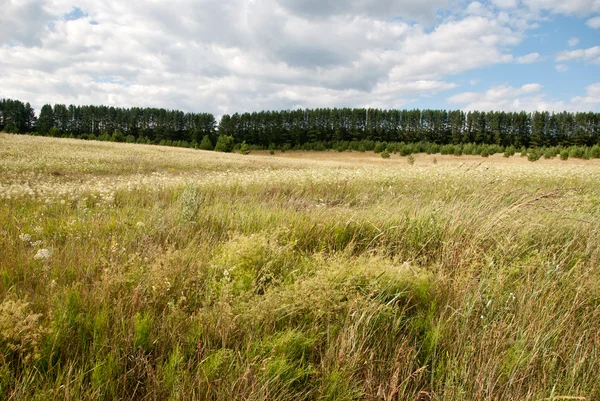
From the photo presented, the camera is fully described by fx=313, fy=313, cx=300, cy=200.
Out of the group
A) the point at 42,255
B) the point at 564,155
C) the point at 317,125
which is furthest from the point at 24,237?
the point at 317,125

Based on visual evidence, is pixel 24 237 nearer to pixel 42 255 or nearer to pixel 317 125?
pixel 42 255

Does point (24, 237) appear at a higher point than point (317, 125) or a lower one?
lower

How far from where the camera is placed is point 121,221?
156 inches

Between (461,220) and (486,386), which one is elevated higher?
(461,220)

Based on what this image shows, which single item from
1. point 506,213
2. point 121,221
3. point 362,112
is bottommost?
point 121,221

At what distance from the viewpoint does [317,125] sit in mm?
113125

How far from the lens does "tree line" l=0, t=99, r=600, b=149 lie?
91.9m

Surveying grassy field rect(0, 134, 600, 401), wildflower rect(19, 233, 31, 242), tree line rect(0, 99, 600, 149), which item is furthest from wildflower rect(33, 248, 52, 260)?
tree line rect(0, 99, 600, 149)

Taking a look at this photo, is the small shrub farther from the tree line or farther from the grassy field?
the grassy field

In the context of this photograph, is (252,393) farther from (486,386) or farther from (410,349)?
(486,386)

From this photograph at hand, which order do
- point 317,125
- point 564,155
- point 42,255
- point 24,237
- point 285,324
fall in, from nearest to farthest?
1. point 285,324
2. point 42,255
3. point 24,237
4. point 564,155
5. point 317,125

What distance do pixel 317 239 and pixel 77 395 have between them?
2.64m

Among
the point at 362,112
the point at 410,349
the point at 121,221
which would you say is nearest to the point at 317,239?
the point at 410,349

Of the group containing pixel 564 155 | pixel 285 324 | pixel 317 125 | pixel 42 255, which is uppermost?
pixel 317 125
